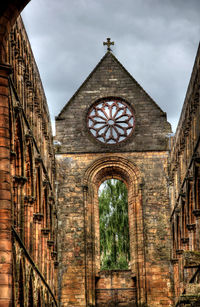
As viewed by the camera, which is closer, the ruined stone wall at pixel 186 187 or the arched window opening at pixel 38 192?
the ruined stone wall at pixel 186 187

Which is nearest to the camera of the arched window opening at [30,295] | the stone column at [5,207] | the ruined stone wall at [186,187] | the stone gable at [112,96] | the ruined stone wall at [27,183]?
the stone column at [5,207]

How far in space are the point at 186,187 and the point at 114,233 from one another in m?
17.4

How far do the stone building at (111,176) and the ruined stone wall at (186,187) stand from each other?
0.04 metres

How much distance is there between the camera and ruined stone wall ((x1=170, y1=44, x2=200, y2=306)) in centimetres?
2209

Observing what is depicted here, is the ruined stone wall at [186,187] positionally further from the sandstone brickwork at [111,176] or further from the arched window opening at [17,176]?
the arched window opening at [17,176]

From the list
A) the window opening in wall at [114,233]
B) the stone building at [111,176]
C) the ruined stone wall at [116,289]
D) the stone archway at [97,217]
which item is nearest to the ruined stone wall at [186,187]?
the stone building at [111,176]

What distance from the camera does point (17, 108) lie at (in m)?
18.0

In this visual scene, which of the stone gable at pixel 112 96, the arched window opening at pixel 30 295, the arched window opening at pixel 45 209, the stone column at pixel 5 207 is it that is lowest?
the arched window opening at pixel 30 295

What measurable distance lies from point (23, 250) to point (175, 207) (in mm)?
11759

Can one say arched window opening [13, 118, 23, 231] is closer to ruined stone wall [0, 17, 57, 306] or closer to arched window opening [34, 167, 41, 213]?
ruined stone wall [0, 17, 57, 306]

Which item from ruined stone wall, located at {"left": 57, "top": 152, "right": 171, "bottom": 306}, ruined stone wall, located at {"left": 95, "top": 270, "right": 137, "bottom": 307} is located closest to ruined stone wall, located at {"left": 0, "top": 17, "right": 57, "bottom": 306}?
ruined stone wall, located at {"left": 57, "top": 152, "right": 171, "bottom": 306}

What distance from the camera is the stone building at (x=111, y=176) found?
80.3 ft

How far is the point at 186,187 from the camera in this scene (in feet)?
80.5

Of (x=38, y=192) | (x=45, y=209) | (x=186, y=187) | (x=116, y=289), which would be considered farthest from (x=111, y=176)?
(x=38, y=192)
